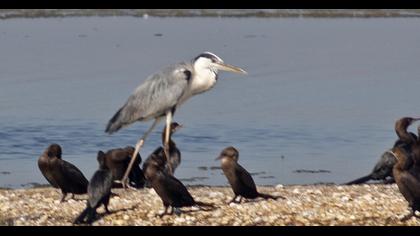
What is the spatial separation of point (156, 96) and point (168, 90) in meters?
0.14

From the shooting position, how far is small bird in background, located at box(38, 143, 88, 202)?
13.4m

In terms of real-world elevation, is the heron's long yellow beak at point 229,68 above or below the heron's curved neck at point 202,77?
above

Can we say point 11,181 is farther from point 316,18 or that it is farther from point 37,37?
point 316,18

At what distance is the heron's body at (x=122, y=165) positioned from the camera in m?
13.9

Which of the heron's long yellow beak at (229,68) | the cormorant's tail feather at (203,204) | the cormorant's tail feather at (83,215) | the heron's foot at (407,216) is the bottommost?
the cormorant's tail feather at (83,215)

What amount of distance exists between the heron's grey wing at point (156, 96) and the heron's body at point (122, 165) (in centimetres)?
33

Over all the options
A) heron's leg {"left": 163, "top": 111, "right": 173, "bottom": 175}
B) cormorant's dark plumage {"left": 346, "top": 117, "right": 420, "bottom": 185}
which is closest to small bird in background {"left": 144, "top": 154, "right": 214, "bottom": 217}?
heron's leg {"left": 163, "top": 111, "right": 173, "bottom": 175}

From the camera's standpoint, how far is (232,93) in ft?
78.9

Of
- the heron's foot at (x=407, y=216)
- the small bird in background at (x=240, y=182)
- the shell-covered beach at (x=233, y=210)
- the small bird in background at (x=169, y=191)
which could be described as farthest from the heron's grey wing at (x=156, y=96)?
the heron's foot at (x=407, y=216)

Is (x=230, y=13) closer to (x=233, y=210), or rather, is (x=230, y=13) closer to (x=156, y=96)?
(x=156, y=96)

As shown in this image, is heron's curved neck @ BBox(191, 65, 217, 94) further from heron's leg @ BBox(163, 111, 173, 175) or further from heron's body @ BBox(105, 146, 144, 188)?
heron's body @ BBox(105, 146, 144, 188)

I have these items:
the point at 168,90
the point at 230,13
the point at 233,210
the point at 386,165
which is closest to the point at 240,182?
the point at 233,210

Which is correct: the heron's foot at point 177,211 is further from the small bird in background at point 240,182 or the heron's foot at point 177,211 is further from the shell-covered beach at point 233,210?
the small bird in background at point 240,182

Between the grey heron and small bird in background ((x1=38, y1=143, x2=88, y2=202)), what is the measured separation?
0.73 m
